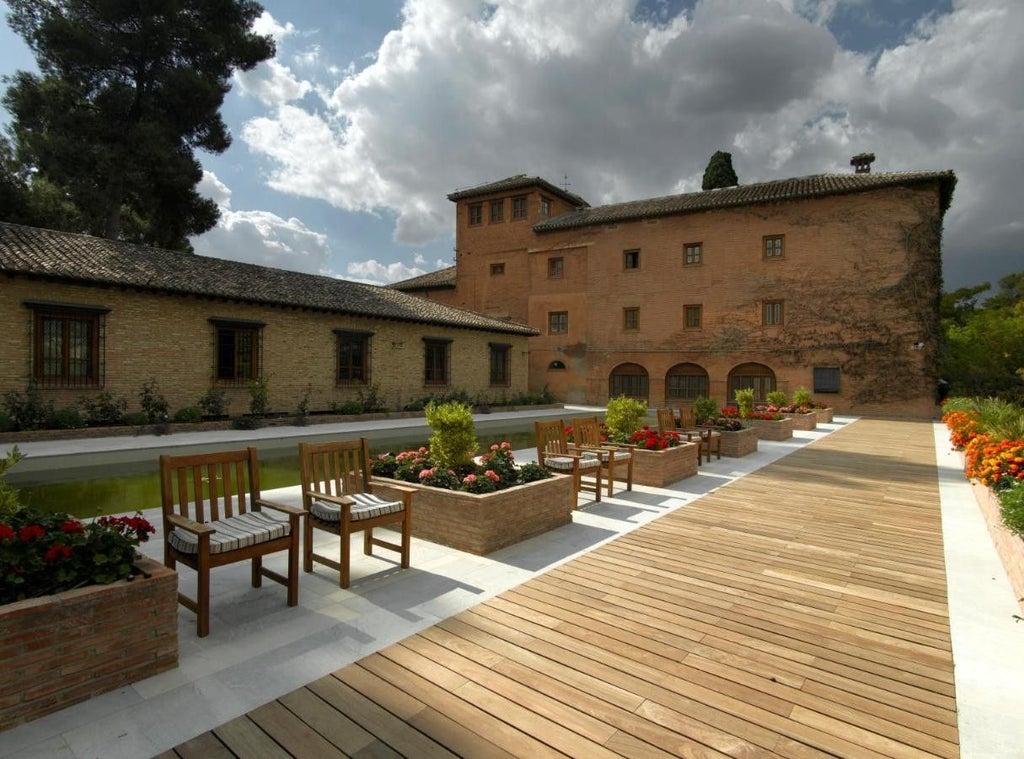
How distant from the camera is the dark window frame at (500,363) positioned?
82.5 ft

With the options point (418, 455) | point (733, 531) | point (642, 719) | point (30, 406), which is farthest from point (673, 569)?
point (30, 406)

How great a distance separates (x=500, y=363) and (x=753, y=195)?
14.4 metres

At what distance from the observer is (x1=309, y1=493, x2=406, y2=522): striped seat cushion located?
4.21 meters

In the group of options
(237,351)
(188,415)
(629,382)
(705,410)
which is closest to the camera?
(705,410)

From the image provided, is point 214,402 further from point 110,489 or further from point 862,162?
point 862,162

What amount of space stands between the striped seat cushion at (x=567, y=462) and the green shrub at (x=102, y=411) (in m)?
12.0

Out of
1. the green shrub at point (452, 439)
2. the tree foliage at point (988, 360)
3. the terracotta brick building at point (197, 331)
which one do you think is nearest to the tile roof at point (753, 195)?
the tree foliage at point (988, 360)

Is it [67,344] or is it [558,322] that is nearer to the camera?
[67,344]

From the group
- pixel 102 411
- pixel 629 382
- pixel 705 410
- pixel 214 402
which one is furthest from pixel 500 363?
pixel 102 411

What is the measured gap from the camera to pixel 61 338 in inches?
524

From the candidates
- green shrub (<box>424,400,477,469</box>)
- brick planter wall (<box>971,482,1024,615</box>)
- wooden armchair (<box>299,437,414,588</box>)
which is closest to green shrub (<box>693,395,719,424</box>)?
brick planter wall (<box>971,482,1024,615</box>)

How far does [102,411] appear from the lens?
1348 centimetres

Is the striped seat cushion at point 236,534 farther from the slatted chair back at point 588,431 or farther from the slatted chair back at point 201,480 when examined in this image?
the slatted chair back at point 588,431

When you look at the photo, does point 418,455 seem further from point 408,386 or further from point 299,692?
point 408,386
